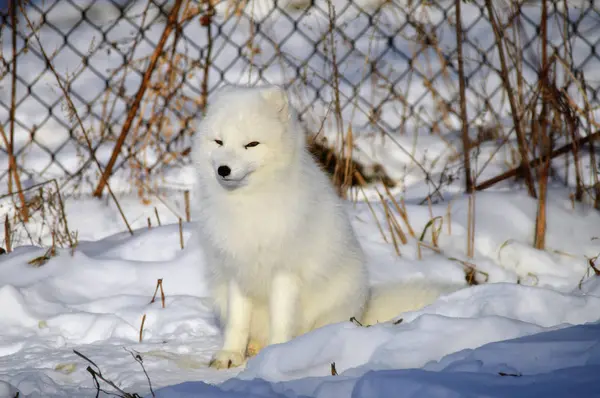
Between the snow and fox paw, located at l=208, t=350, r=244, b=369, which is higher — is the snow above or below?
above

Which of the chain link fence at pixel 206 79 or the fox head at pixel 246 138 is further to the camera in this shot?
the chain link fence at pixel 206 79

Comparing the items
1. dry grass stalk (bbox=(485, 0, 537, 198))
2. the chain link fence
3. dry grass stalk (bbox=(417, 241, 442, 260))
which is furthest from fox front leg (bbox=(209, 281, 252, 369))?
dry grass stalk (bbox=(485, 0, 537, 198))

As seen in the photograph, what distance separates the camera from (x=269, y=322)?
103 inches

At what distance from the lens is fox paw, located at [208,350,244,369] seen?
2510mm

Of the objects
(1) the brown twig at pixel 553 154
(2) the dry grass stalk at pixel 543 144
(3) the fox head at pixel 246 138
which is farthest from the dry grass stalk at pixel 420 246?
(3) the fox head at pixel 246 138

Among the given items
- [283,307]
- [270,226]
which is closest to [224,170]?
[270,226]

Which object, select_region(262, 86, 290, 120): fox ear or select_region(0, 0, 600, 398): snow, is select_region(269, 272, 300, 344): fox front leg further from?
select_region(262, 86, 290, 120): fox ear

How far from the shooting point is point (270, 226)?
2508 millimetres

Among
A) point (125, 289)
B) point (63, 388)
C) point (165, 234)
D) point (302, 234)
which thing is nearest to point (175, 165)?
point (165, 234)

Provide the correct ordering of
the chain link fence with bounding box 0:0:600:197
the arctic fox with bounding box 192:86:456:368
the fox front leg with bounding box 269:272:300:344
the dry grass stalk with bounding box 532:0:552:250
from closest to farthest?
the arctic fox with bounding box 192:86:456:368, the fox front leg with bounding box 269:272:300:344, the dry grass stalk with bounding box 532:0:552:250, the chain link fence with bounding box 0:0:600:197

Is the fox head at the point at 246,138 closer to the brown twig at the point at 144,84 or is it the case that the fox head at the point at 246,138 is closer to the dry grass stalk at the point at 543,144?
the dry grass stalk at the point at 543,144

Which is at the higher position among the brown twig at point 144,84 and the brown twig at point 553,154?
the brown twig at point 144,84

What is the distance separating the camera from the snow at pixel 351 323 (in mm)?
1694

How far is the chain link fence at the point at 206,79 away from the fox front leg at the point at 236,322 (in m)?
1.37
